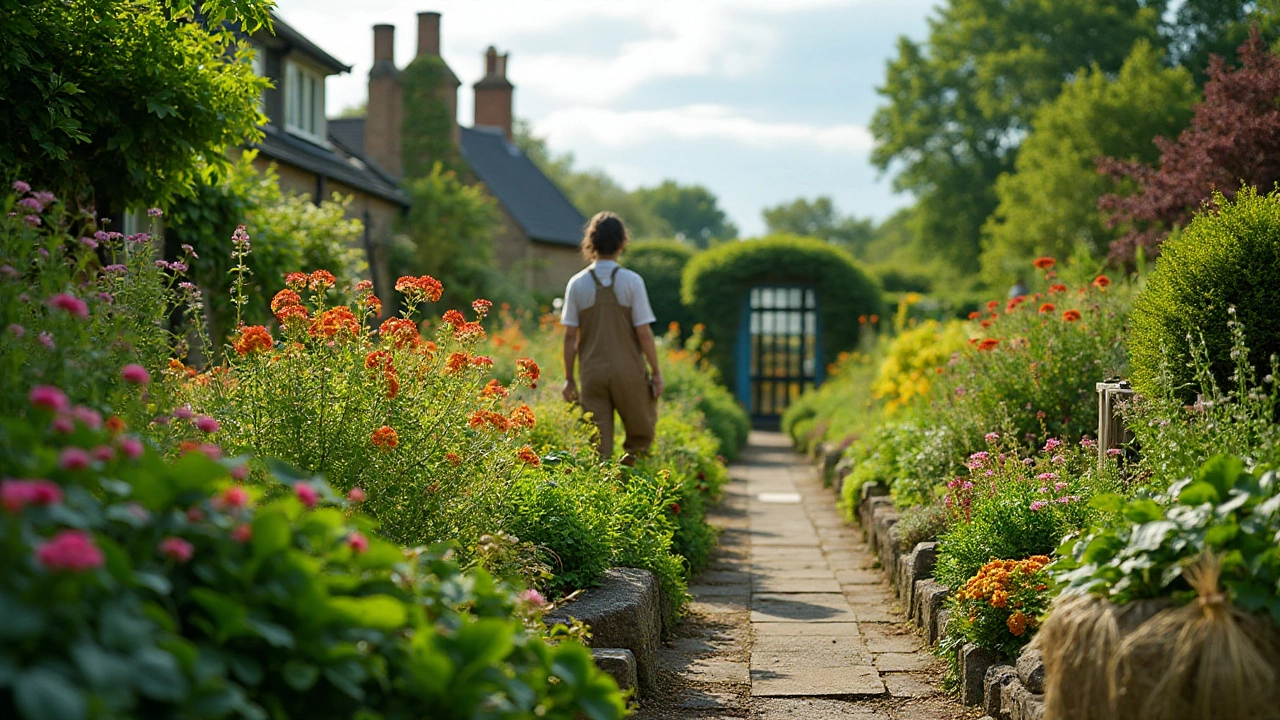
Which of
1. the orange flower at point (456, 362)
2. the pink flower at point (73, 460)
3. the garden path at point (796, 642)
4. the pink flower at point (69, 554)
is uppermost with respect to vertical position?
the orange flower at point (456, 362)

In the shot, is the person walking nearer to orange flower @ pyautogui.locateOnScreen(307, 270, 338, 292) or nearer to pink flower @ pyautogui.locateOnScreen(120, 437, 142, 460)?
orange flower @ pyautogui.locateOnScreen(307, 270, 338, 292)

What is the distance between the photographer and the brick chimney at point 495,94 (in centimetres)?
2966

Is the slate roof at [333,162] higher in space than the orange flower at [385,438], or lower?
higher

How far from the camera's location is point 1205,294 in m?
4.64

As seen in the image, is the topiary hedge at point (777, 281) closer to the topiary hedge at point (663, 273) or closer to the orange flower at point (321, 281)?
the topiary hedge at point (663, 273)

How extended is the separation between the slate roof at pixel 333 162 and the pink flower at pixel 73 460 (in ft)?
37.0

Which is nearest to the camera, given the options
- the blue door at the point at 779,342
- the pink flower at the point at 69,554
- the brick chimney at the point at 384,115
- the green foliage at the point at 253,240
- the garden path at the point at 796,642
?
the pink flower at the point at 69,554

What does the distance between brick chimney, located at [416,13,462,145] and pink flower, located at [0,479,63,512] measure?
2113cm

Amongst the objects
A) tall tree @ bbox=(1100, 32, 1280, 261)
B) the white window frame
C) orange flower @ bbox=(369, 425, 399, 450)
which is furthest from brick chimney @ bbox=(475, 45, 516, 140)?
orange flower @ bbox=(369, 425, 399, 450)

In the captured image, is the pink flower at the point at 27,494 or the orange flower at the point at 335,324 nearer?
the pink flower at the point at 27,494

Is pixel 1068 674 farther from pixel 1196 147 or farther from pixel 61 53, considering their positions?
pixel 1196 147

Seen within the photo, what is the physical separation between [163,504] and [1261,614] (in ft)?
7.62

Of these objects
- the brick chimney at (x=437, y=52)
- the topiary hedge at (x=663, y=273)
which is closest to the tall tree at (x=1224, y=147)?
the topiary hedge at (x=663, y=273)

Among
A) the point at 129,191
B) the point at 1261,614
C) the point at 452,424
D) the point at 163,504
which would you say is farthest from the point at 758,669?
the point at 129,191
